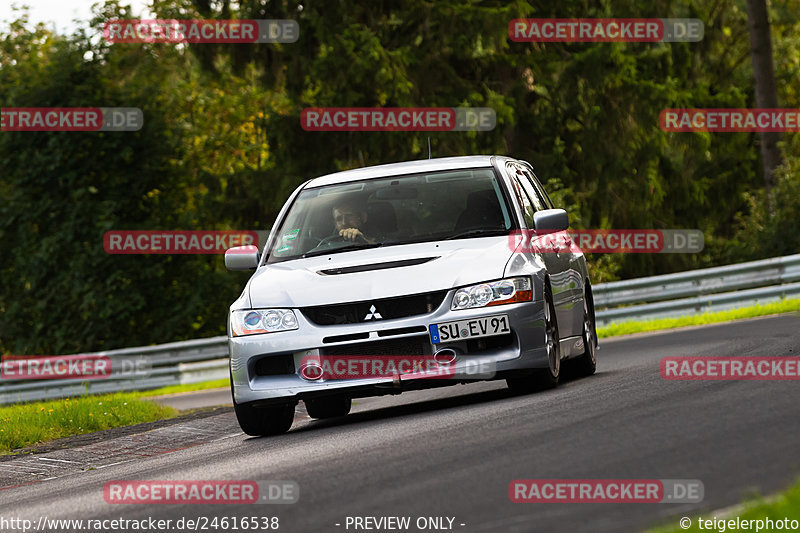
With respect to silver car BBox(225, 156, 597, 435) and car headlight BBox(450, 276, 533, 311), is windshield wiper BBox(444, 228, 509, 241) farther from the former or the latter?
car headlight BBox(450, 276, 533, 311)

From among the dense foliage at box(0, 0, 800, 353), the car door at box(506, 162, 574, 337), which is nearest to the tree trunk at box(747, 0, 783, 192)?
the dense foliage at box(0, 0, 800, 353)

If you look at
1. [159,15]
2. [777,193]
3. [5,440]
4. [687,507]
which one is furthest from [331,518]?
[159,15]

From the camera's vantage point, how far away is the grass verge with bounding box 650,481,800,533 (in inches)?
193

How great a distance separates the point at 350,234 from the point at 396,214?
0.41 m

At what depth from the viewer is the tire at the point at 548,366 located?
1020cm

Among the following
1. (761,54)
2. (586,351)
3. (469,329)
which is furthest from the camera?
(761,54)

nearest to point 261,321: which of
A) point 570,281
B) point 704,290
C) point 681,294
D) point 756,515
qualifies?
point 570,281

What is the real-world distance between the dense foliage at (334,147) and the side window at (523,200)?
17.6 m

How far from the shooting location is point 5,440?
12.4m

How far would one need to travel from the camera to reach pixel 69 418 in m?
13.7

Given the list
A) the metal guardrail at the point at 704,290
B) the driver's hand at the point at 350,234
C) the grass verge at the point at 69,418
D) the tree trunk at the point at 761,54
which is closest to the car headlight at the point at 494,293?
the driver's hand at the point at 350,234

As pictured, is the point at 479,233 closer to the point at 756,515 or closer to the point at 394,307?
the point at 394,307

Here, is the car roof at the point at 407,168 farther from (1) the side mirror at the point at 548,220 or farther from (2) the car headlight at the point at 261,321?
(2) the car headlight at the point at 261,321

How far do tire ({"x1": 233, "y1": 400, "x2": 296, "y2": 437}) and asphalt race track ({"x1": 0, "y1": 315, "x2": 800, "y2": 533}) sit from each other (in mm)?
171
